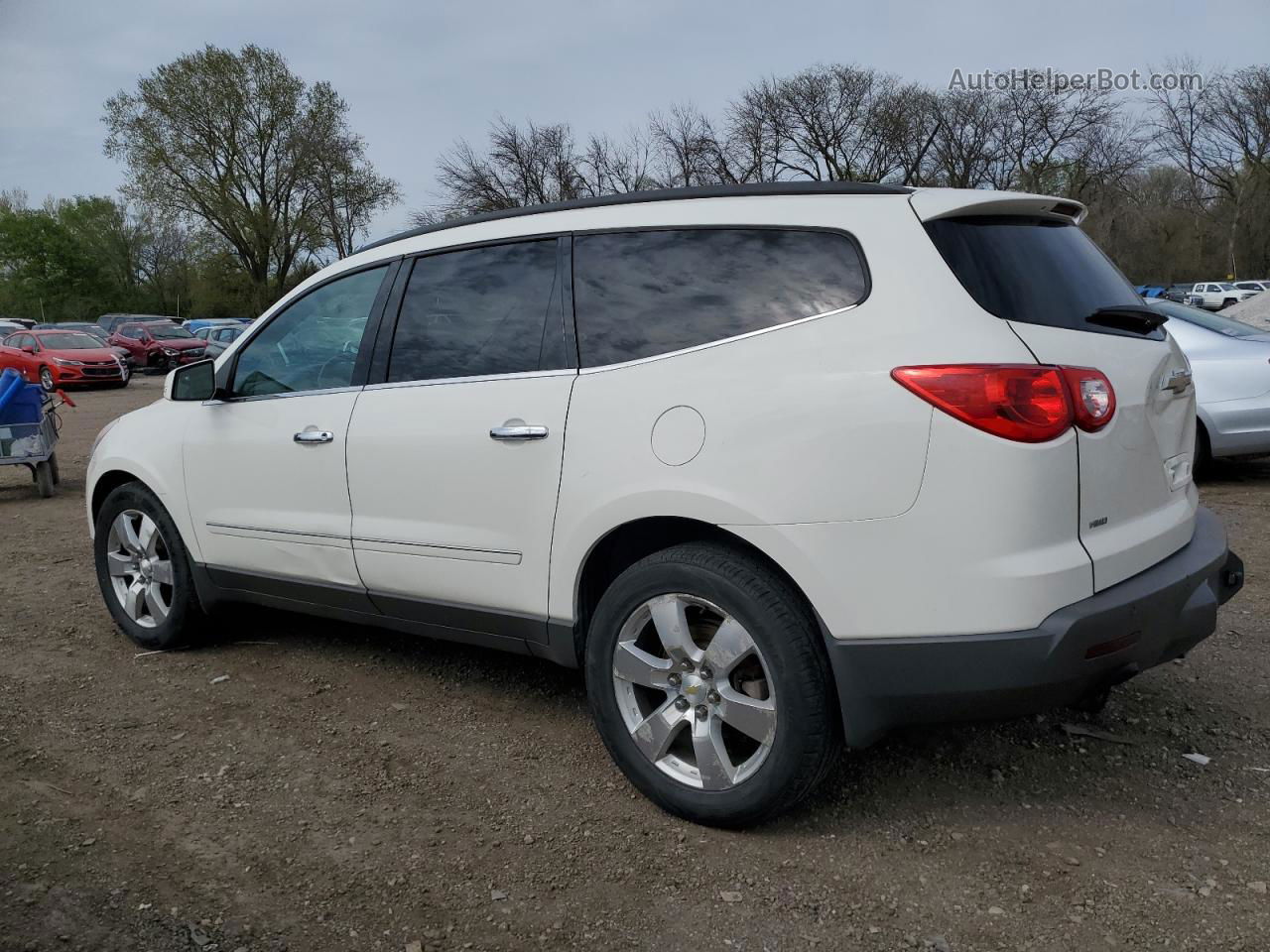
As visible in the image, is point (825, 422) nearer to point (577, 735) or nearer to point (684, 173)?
point (577, 735)

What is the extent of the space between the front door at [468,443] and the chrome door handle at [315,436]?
126 millimetres

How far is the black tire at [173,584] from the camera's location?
4.75 meters

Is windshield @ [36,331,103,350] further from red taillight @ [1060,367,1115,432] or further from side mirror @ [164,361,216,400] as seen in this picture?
red taillight @ [1060,367,1115,432]

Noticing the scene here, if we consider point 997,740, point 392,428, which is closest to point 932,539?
point 997,740

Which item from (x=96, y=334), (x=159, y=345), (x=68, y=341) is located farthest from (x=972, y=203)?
(x=96, y=334)

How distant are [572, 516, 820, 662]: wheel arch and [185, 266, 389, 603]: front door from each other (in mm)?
1042

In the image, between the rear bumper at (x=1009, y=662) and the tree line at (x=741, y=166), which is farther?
the tree line at (x=741, y=166)

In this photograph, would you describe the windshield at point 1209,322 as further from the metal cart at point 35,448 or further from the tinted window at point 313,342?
the metal cart at point 35,448

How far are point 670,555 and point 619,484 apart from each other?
26 cm

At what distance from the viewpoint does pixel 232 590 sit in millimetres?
4562

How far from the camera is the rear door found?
2738 mm

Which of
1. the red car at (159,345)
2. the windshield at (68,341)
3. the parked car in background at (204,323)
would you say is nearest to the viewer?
the windshield at (68,341)

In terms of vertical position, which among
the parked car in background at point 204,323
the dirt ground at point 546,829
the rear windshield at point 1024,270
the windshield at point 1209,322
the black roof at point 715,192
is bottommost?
the dirt ground at point 546,829

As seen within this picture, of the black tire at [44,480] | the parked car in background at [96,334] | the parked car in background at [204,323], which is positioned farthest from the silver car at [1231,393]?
the parked car in background at [204,323]
